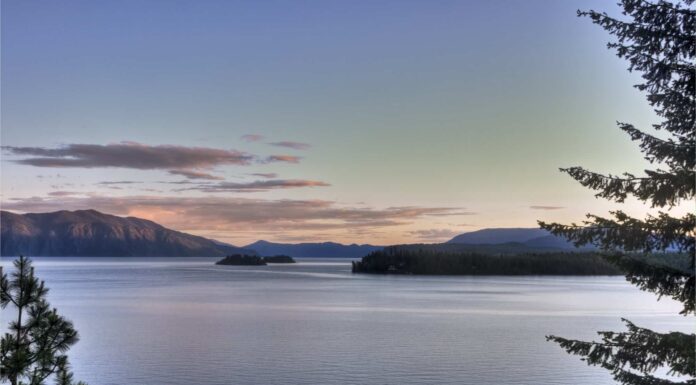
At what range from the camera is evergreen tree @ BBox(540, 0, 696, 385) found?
1133 cm

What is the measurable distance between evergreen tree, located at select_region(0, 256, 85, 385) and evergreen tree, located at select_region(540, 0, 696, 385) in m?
9.58

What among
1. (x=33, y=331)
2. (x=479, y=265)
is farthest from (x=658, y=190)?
(x=479, y=265)

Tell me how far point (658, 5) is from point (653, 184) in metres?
3.09

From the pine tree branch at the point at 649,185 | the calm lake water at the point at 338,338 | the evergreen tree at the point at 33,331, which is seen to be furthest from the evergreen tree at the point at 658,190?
the calm lake water at the point at 338,338

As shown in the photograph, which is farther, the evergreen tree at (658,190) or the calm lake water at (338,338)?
the calm lake water at (338,338)

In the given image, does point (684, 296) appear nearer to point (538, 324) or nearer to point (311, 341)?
→ point (311, 341)

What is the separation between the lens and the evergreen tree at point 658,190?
11.3 m

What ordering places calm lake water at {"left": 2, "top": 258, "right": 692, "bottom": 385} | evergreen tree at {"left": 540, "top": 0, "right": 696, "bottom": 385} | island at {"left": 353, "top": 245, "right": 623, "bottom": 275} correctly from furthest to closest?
island at {"left": 353, "top": 245, "right": 623, "bottom": 275} < calm lake water at {"left": 2, "top": 258, "right": 692, "bottom": 385} < evergreen tree at {"left": 540, "top": 0, "right": 696, "bottom": 385}

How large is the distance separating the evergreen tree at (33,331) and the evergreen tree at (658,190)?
31.4ft

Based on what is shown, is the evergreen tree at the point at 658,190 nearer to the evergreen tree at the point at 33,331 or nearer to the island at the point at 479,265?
the evergreen tree at the point at 33,331

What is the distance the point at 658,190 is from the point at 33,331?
1189 centimetres

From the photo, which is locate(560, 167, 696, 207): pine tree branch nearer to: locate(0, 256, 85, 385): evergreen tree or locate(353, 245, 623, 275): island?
locate(0, 256, 85, 385): evergreen tree

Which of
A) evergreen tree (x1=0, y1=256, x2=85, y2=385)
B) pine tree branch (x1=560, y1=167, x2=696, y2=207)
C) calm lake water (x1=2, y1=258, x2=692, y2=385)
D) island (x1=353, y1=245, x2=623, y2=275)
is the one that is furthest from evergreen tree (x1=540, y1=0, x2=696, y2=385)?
island (x1=353, y1=245, x2=623, y2=275)

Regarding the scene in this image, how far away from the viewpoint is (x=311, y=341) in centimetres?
4456
